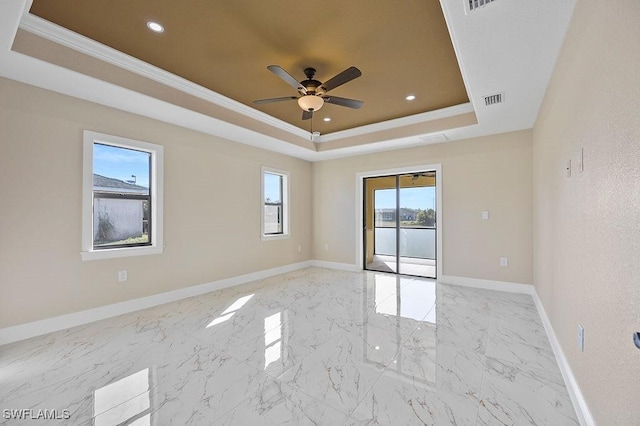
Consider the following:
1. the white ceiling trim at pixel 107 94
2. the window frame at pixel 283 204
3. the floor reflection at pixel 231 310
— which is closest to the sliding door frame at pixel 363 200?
the window frame at pixel 283 204

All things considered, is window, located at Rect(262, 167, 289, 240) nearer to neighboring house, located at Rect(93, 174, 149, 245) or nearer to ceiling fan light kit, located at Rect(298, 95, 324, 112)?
neighboring house, located at Rect(93, 174, 149, 245)

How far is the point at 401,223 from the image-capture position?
561cm

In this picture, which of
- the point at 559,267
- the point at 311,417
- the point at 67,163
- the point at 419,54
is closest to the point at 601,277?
the point at 559,267

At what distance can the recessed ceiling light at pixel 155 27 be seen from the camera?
235 centimetres

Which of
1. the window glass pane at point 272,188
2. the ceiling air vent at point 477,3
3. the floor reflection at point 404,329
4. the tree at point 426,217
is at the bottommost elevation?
the floor reflection at point 404,329

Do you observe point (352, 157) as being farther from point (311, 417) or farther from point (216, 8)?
point (311, 417)

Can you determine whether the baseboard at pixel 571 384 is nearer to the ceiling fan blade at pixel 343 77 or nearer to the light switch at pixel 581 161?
the light switch at pixel 581 161

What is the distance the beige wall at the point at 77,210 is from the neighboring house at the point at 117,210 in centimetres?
26

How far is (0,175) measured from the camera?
103 inches

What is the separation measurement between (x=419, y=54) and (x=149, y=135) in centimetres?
355

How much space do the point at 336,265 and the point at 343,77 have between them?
4.37m

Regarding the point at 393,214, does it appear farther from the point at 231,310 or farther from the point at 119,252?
the point at 119,252

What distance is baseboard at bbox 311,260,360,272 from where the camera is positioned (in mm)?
5971

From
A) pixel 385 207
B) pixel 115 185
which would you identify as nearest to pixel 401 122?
pixel 385 207
